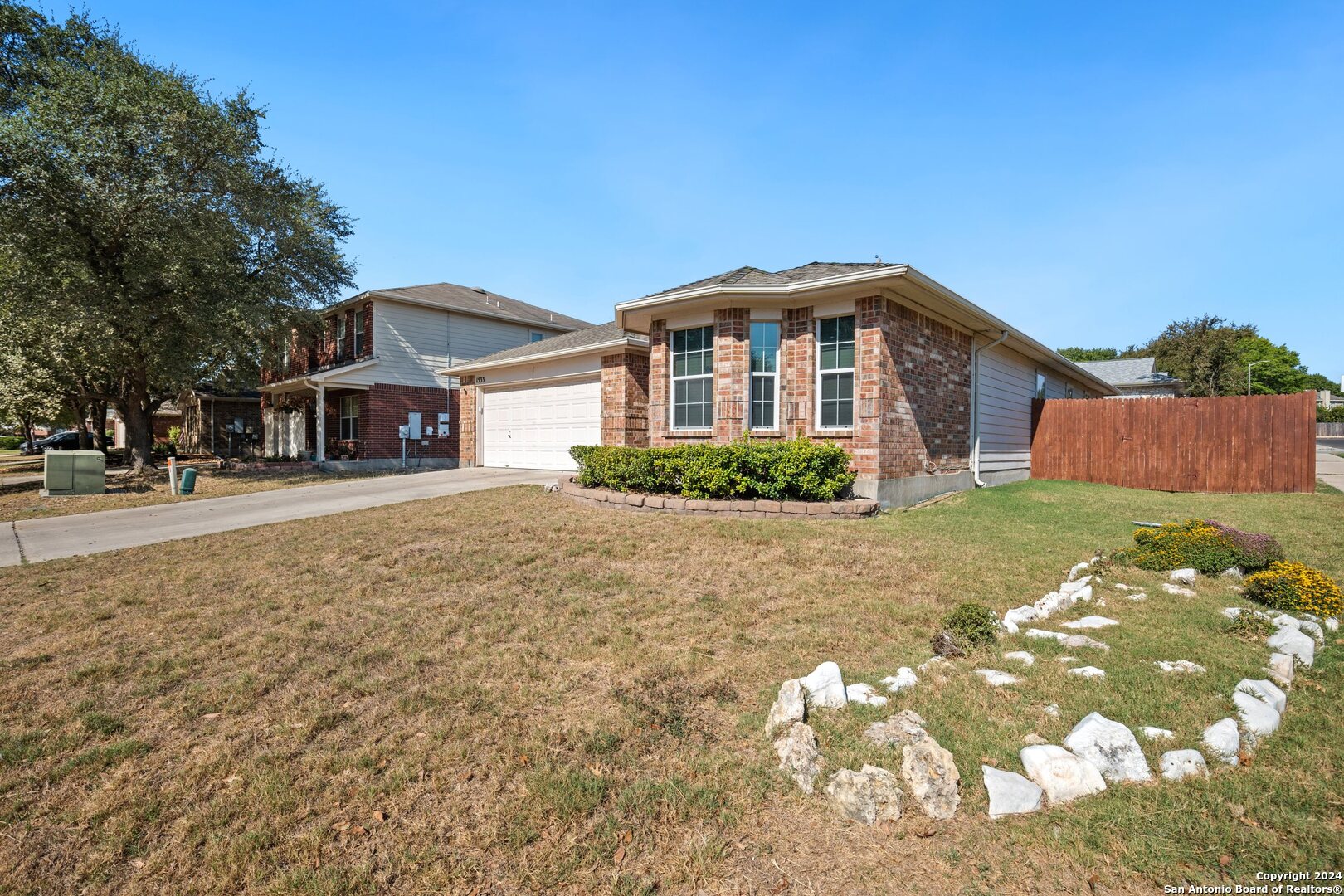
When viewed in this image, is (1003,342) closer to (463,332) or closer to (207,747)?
(207,747)

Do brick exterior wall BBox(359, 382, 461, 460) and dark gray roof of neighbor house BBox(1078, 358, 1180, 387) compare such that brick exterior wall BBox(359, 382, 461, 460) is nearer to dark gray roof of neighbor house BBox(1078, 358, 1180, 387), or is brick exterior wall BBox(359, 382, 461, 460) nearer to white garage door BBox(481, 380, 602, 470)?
white garage door BBox(481, 380, 602, 470)

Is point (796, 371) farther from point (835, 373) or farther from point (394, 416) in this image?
point (394, 416)

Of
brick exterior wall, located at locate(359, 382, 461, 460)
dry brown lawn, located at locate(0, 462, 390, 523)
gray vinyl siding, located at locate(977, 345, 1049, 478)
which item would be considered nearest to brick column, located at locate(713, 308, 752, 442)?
gray vinyl siding, located at locate(977, 345, 1049, 478)

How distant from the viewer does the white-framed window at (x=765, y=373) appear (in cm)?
1022

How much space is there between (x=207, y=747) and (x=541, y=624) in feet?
6.73

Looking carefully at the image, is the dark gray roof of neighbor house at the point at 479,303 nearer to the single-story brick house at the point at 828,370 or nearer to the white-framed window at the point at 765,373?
the single-story brick house at the point at 828,370

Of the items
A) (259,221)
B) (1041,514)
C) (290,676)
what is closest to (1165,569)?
(1041,514)

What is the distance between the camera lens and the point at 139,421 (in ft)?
58.9

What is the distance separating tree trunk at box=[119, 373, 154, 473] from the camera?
57.5ft

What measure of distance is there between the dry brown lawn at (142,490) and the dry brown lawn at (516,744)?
20.3ft

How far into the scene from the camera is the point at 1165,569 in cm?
564

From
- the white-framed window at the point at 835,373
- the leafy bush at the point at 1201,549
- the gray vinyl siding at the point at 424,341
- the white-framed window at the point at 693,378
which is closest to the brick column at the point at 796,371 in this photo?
the white-framed window at the point at 835,373

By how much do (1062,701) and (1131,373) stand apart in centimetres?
3682

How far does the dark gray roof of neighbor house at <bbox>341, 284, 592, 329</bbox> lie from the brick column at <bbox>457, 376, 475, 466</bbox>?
12.8 feet
